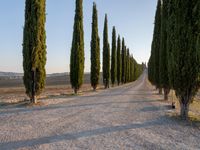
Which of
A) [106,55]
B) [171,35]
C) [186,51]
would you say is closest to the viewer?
[186,51]

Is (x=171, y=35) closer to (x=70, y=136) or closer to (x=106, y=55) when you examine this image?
(x=70, y=136)

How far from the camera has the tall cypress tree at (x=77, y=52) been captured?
2993 cm

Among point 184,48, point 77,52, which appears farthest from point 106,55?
point 184,48

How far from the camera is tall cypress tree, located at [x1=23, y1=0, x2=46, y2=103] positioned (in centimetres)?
1780

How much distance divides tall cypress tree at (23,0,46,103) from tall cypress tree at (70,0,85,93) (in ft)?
37.9

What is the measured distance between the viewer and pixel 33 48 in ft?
58.3

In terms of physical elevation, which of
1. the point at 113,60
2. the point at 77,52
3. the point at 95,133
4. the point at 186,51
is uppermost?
the point at 113,60

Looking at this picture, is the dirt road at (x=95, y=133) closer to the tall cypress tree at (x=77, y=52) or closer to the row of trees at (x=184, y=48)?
the row of trees at (x=184, y=48)

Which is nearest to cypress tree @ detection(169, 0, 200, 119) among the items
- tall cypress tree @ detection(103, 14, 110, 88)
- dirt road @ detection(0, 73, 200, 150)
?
dirt road @ detection(0, 73, 200, 150)

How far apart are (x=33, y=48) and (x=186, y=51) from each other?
896 cm

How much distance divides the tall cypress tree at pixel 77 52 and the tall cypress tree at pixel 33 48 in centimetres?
1155

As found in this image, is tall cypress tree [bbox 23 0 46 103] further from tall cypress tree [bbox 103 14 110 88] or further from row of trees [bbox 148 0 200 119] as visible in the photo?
tall cypress tree [bbox 103 14 110 88]

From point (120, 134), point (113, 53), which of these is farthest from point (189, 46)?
point (113, 53)

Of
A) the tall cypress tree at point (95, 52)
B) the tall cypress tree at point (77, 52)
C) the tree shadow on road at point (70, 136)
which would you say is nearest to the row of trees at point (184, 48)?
the tree shadow on road at point (70, 136)
